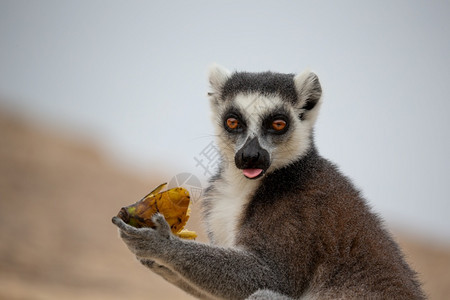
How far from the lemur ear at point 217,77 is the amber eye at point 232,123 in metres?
0.70

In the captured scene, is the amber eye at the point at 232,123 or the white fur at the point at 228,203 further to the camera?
the amber eye at the point at 232,123

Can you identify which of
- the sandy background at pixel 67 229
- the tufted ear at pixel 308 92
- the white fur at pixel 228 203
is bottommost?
the white fur at pixel 228 203

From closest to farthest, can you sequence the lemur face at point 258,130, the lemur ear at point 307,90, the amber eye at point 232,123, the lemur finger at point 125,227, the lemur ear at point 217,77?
the lemur finger at point 125,227, the lemur face at point 258,130, the amber eye at point 232,123, the lemur ear at point 307,90, the lemur ear at point 217,77

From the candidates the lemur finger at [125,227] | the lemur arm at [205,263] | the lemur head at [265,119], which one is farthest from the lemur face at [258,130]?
the lemur finger at [125,227]

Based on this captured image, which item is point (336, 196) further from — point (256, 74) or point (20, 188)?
point (20, 188)

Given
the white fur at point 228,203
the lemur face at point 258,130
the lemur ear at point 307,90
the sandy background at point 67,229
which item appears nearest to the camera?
the lemur face at point 258,130

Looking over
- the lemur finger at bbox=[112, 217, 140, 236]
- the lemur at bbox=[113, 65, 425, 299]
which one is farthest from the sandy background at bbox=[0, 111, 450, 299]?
the lemur finger at bbox=[112, 217, 140, 236]

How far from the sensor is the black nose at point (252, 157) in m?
5.53

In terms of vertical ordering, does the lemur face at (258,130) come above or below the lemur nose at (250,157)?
above

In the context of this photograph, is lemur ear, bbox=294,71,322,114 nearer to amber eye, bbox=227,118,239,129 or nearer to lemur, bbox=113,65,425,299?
lemur, bbox=113,65,425,299

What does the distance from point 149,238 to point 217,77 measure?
236 centimetres

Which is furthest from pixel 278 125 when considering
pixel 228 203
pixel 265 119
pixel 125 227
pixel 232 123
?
pixel 125 227

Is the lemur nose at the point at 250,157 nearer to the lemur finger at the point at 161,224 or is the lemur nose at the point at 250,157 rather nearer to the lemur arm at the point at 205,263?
the lemur arm at the point at 205,263

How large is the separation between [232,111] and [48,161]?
84.6 ft
